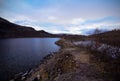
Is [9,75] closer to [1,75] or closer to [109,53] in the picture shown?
[1,75]

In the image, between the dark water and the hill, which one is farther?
the hill

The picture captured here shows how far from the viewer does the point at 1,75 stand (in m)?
16.8

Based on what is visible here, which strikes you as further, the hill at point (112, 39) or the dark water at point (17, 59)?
the hill at point (112, 39)

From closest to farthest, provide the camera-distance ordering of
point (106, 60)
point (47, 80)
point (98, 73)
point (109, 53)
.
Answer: point (98, 73) → point (47, 80) → point (106, 60) → point (109, 53)

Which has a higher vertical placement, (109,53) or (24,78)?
(109,53)

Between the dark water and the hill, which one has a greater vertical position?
the hill

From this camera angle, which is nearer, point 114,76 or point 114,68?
point 114,76

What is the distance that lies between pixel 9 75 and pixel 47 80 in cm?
734

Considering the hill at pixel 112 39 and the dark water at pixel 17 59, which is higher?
the hill at pixel 112 39

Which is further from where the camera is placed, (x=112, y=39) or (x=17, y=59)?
(x=17, y=59)

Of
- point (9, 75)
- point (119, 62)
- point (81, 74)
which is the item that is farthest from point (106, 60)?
point (9, 75)

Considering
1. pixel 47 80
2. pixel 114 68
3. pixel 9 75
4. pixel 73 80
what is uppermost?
pixel 114 68

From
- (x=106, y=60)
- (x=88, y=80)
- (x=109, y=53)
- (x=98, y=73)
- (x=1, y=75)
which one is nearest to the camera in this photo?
(x=88, y=80)

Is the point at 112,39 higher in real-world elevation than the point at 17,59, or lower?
higher
